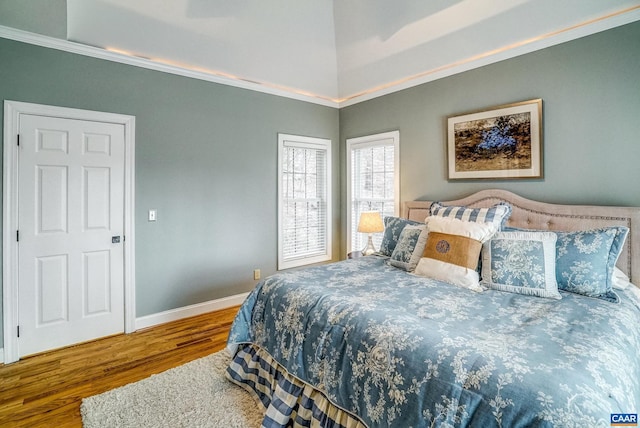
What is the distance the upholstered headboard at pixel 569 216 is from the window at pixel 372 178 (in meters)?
0.97

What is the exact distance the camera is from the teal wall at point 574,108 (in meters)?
2.35

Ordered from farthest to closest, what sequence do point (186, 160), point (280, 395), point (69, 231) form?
point (186, 160) < point (69, 231) < point (280, 395)

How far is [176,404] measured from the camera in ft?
6.59

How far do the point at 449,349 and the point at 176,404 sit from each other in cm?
175

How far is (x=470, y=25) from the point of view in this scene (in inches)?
113

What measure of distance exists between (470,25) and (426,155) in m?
1.29

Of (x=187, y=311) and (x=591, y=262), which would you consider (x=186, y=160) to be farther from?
(x=591, y=262)

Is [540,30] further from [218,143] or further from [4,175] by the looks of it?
[4,175]

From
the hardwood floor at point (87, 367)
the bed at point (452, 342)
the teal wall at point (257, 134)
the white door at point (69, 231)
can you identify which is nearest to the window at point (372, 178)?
the teal wall at point (257, 134)

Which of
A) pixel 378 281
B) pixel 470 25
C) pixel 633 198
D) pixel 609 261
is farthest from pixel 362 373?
pixel 470 25

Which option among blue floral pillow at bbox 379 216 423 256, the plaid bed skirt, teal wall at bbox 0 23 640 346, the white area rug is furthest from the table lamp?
the white area rug

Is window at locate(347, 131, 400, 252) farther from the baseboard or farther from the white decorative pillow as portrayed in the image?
the baseboard

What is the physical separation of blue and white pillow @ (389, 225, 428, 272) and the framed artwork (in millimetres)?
967

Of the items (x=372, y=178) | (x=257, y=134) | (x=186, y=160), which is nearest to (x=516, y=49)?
(x=372, y=178)
